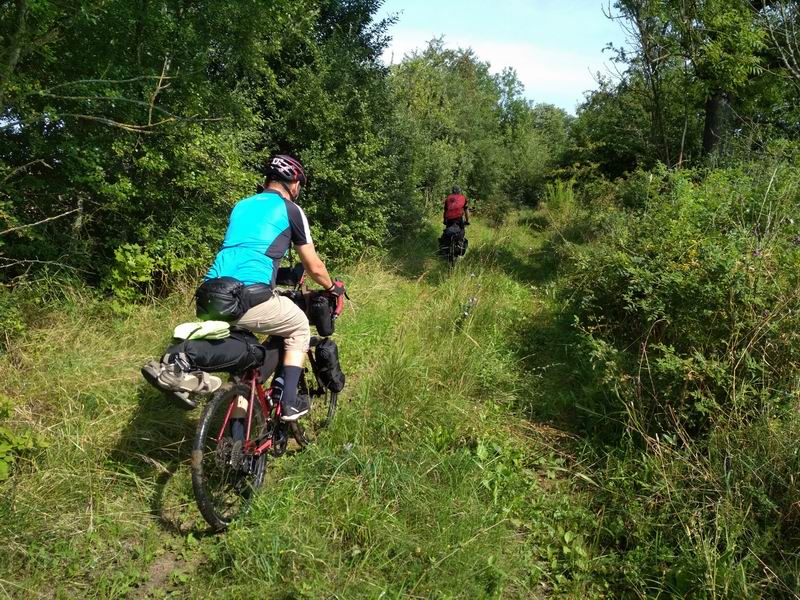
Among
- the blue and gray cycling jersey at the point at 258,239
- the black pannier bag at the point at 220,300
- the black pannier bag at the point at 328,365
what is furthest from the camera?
the black pannier bag at the point at 328,365

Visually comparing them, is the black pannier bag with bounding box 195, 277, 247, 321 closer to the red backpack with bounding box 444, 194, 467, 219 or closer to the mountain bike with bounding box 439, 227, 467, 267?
the mountain bike with bounding box 439, 227, 467, 267

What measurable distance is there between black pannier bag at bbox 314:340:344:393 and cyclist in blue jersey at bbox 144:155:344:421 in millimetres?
320

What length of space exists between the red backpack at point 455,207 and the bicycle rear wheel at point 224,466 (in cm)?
717

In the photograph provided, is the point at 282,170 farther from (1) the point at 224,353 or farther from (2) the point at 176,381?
(2) the point at 176,381

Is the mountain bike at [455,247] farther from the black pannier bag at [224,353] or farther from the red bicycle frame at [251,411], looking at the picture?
the black pannier bag at [224,353]

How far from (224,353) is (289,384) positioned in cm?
64

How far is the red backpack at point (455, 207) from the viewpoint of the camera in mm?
9475

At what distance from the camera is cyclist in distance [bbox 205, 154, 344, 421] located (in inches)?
112

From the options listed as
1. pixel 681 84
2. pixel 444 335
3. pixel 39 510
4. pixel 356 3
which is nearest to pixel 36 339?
pixel 39 510

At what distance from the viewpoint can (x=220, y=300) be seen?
2.64 meters

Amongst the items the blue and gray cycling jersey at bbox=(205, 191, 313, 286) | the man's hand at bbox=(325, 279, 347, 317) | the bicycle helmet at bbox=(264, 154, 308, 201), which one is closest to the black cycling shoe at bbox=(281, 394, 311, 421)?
the man's hand at bbox=(325, 279, 347, 317)

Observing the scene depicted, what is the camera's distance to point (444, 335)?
505 centimetres

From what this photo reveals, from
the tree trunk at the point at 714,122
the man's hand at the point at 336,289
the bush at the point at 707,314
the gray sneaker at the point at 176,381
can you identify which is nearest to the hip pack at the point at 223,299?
the gray sneaker at the point at 176,381

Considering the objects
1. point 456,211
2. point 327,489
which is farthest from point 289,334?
point 456,211
